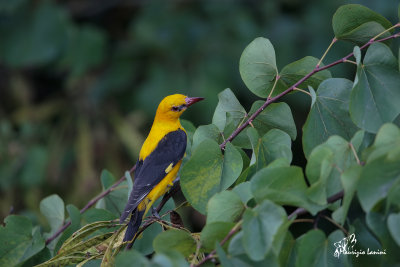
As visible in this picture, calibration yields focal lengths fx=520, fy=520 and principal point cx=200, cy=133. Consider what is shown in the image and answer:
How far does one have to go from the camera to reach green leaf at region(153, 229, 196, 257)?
138cm

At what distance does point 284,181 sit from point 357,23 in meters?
0.59

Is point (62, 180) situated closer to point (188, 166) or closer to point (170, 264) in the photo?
point (188, 166)

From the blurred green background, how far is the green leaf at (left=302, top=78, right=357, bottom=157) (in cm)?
342

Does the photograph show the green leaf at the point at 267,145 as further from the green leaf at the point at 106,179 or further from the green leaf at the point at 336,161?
the green leaf at the point at 106,179


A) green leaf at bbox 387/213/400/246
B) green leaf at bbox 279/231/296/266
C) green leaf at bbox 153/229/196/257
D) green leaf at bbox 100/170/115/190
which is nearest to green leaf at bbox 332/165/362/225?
green leaf at bbox 387/213/400/246

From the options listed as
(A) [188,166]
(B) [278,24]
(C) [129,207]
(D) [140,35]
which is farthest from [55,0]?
(A) [188,166]

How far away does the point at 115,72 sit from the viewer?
18.5ft

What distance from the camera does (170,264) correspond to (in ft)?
3.77

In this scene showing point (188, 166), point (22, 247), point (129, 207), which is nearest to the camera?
point (188, 166)

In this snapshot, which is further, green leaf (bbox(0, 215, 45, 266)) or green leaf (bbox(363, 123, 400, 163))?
green leaf (bbox(0, 215, 45, 266))

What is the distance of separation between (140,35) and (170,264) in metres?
4.54

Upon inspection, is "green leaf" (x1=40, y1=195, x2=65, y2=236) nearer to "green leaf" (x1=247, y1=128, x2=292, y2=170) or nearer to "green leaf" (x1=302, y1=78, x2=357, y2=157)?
"green leaf" (x1=247, y1=128, x2=292, y2=170)

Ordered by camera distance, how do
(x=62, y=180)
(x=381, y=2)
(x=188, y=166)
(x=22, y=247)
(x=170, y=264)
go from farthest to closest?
(x=62, y=180)
(x=381, y=2)
(x=22, y=247)
(x=188, y=166)
(x=170, y=264)

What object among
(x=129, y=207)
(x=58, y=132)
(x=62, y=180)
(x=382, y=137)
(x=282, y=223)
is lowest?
(x=62, y=180)
